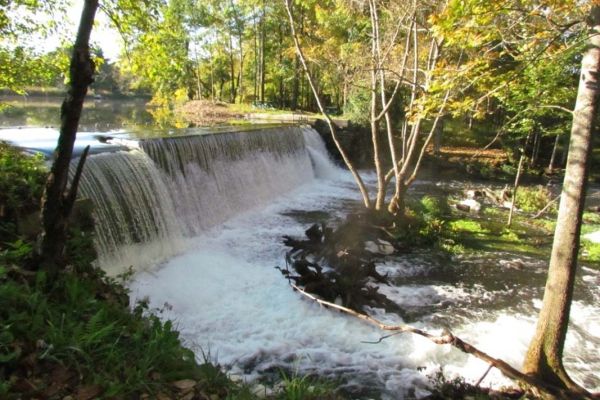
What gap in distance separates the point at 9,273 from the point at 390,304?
5.26 metres

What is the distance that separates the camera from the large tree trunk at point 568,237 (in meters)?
4.12

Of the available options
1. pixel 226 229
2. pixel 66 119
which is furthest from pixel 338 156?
pixel 66 119

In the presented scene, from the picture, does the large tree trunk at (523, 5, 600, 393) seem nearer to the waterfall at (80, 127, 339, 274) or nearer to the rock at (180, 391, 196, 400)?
the rock at (180, 391, 196, 400)

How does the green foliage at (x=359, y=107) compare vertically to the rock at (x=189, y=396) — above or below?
above

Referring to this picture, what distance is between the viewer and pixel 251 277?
25.9 feet

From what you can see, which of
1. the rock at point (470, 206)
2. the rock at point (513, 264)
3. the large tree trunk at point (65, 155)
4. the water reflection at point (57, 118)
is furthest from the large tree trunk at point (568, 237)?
the rock at point (470, 206)

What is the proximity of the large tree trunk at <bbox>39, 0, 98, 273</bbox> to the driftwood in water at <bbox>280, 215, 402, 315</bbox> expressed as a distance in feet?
13.4

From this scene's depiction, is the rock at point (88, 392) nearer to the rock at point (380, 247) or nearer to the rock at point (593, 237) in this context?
the rock at point (380, 247)

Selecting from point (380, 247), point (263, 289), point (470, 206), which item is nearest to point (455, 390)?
point (263, 289)

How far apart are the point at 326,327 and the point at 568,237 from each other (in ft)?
11.1

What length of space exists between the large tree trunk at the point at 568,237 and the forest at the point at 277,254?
19mm

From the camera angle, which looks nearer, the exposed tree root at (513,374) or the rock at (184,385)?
the rock at (184,385)

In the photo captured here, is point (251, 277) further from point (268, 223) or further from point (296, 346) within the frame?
point (268, 223)

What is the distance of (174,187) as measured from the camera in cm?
1005
